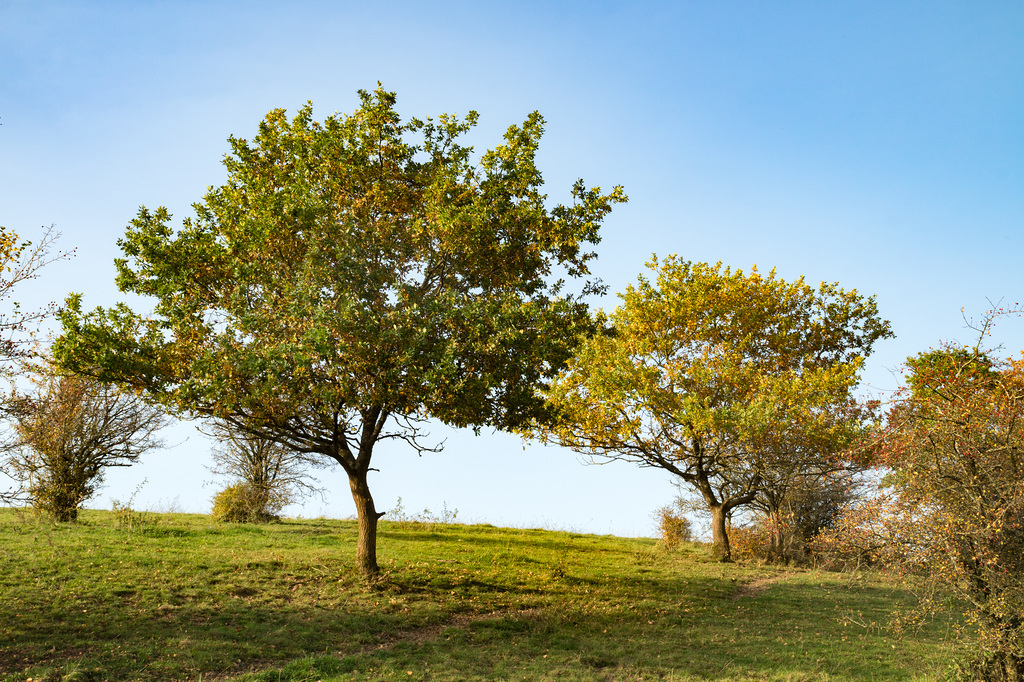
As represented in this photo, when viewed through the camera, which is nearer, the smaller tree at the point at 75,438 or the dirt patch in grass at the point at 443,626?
the dirt patch in grass at the point at 443,626

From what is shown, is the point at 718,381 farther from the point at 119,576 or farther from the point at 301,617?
the point at 119,576

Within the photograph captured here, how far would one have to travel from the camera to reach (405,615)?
15.8 m

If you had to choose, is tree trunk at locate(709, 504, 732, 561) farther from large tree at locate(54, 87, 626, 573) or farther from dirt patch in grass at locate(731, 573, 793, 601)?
large tree at locate(54, 87, 626, 573)

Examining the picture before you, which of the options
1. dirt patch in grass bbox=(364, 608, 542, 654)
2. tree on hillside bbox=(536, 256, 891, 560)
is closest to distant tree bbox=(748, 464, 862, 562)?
tree on hillside bbox=(536, 256, 891, 560)

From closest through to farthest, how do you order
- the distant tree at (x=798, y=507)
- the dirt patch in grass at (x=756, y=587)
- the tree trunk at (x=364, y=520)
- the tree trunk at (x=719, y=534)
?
the tree trunk at (x=364, y=520), the dirt patch in grass at (x=756, y=587), the distant tree at (x=798, y=507), the tree trunk at (x=719, y=534)

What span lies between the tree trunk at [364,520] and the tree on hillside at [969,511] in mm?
12402

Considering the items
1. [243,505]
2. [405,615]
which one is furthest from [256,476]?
[405,615]

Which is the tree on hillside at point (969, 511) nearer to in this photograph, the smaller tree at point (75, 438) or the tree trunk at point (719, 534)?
the tree trunk at point (719, 534)

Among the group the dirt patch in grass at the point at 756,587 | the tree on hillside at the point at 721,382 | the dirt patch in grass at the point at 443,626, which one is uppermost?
the tree on hillside at the point at 721,382

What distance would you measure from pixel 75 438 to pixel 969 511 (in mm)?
27728

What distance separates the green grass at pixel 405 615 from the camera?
12.7 m

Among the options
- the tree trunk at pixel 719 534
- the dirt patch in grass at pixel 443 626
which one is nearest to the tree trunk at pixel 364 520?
the dirt patch in grass at pixel 443 626

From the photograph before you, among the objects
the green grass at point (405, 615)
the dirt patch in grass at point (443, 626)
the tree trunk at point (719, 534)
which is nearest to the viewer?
the green grass at point (405, 615)

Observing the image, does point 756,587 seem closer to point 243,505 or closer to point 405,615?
point 405,615
